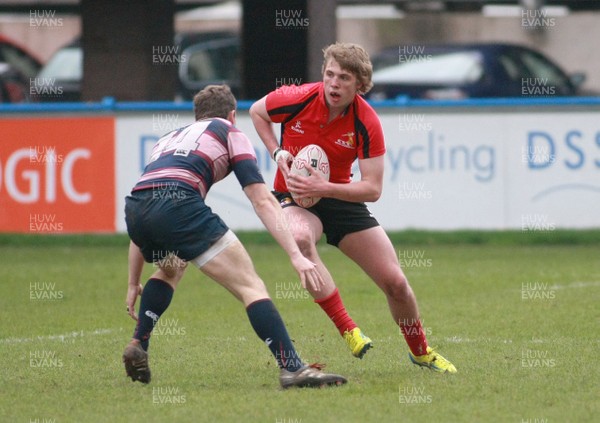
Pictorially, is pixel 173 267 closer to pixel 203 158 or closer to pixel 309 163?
pixel 203 158

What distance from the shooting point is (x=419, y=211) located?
1541 centimetres

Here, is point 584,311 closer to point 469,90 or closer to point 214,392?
point 214,392

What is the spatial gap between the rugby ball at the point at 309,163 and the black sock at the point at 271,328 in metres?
0.91

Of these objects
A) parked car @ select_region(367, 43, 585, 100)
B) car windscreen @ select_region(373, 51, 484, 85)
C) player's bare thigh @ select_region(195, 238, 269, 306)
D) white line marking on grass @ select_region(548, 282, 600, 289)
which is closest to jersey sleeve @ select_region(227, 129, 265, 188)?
player's bare thigh @ select_region(195, 238, 269, 306)

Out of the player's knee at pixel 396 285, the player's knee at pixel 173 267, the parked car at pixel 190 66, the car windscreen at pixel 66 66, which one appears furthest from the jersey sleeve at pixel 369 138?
the car windscreen at pixel 66 66

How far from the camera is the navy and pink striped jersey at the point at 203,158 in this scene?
694 cm

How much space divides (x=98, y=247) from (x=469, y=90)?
8.07m

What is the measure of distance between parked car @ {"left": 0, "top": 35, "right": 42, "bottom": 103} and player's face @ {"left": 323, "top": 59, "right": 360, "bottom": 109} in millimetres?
17156

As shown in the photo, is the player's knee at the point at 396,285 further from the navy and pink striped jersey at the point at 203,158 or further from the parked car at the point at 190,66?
the parked car at the point at 190,66

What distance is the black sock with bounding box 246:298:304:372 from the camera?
269 inches

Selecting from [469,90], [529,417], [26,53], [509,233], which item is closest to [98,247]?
[509,233]

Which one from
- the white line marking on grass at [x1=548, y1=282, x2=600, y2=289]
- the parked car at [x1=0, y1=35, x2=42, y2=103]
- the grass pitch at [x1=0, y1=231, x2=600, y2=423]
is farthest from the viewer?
the parked car at [x1=0, y1=35, x2=42, y2=103]

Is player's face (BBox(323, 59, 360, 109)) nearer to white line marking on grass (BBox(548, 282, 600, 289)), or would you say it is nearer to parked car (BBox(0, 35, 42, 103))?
white line marking on grass (BBox(548, 282, 600, 289))

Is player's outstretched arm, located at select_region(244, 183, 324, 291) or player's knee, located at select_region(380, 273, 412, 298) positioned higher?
player's outstretched arm, located at select_region(244, 183, 324, 291)
